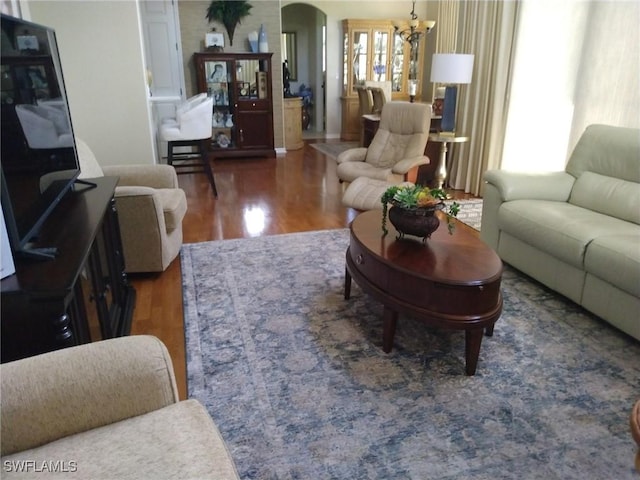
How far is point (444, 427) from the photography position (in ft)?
5.87

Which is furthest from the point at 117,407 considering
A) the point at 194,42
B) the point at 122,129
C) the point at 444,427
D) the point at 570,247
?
the point at 194,42

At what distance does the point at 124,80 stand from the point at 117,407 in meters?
3.44

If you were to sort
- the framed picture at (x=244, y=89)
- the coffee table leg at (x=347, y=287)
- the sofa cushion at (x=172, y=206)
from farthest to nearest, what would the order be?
the framed picture at (x=244, y=89) → the sofa cushion at (x=172, y=206) → the coffee table leg at (x=347, y=287)

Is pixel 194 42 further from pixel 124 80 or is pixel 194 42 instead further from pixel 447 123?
pixel 447 123

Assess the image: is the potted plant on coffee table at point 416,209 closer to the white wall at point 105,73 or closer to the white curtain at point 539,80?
the white curtain at point 539,80

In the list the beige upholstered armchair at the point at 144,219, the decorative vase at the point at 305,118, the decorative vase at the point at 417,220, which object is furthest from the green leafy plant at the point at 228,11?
the decorative vase at the point at 417,220

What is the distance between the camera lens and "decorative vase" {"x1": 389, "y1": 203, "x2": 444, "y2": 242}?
2.25 metres

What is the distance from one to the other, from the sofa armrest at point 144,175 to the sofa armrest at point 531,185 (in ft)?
7.42

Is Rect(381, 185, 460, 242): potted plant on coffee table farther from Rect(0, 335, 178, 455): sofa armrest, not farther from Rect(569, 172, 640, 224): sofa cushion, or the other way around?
Rect(0, 335, 178, 455): sofa armrest

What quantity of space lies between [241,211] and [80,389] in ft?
11.2

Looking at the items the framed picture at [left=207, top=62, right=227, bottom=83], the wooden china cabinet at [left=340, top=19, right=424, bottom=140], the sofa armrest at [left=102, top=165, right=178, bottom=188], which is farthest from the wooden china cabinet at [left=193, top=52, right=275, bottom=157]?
the sofa armrest at [left=102, top=165, right=178, bottom=188]

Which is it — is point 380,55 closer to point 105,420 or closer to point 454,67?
point 454,67

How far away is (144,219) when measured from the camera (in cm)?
287

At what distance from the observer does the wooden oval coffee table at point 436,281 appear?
1.99 metres
